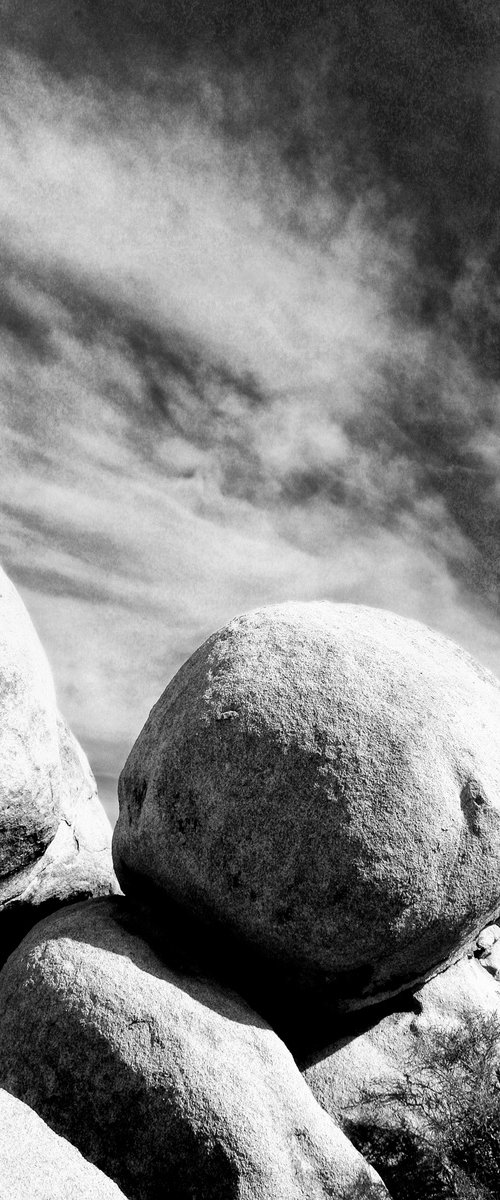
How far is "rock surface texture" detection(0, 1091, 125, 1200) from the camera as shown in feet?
10.9

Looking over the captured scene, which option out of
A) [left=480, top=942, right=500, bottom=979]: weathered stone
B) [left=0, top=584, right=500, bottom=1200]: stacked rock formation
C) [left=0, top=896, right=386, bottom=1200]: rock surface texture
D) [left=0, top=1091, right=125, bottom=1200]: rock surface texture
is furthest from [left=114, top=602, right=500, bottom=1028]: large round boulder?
[left=480, top=942, right=500, bottom=979]: weathered stone

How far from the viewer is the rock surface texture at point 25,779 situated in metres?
5.55

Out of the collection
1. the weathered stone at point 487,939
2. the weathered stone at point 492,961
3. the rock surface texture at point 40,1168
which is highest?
the weathered stone at point 487,939

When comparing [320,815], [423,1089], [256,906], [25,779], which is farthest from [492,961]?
[25,779]

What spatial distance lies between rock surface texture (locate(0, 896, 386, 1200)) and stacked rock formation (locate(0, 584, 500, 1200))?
1cm

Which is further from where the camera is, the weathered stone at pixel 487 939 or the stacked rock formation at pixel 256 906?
the weathered stone at pixel 487 939

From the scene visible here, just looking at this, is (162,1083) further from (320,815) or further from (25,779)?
(25,779)

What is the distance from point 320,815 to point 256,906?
2.27 feet

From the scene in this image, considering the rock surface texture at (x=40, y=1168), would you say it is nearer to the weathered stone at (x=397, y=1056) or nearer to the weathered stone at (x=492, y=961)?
the weathered stone at (x=397, y=1056)

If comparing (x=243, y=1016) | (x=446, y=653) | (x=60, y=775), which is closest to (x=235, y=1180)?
(x=243, y=1016)

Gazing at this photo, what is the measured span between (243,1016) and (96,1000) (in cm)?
94

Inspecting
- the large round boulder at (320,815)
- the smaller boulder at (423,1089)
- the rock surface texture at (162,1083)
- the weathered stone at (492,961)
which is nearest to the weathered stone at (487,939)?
the weathered stone at (492,961)

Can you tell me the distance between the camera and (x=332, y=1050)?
601cm

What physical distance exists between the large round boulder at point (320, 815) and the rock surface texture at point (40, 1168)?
1.98 metres
